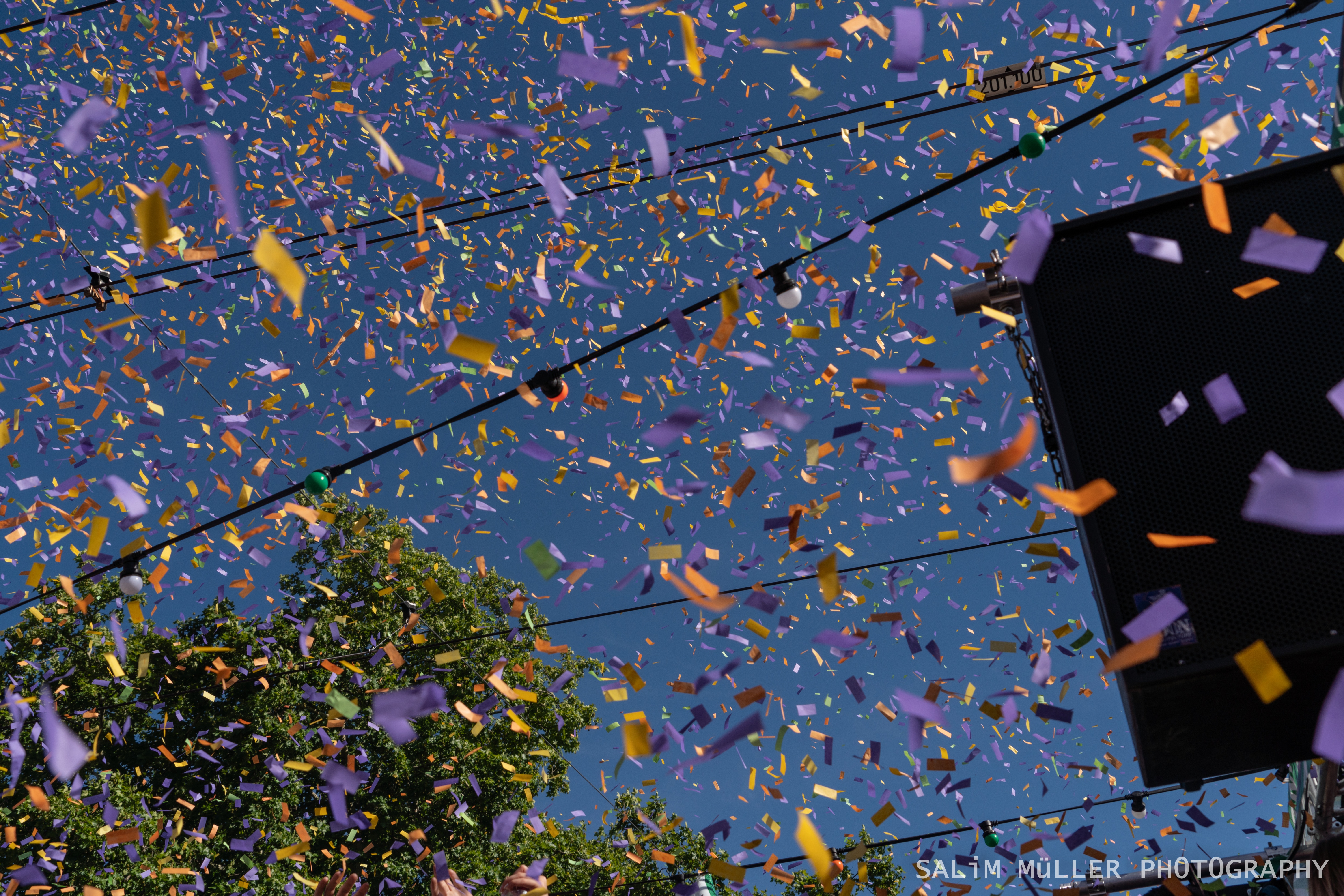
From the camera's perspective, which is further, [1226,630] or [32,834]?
[32,834]

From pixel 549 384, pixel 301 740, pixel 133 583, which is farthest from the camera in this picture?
pixel 301 740

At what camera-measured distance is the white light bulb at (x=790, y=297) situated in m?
3.66

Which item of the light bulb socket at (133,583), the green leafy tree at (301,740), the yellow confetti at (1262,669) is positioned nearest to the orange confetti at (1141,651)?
the yellow confetti at (1262,669)

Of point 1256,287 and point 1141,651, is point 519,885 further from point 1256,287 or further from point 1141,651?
point 1256,287

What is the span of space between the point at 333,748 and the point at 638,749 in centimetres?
1094

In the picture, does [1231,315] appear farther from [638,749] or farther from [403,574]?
[403,574]

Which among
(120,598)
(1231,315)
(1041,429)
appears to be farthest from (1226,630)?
(120,598)

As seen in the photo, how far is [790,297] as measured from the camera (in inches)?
145

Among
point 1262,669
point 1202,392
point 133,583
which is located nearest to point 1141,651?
point 1262,669

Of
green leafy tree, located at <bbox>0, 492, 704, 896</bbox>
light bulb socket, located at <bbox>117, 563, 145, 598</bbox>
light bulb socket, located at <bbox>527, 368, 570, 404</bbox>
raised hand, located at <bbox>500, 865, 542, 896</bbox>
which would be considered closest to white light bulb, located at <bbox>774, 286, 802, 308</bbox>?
light bulb socket, located at <bbox>527, 368, 570, 404</bbox>

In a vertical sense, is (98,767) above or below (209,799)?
above

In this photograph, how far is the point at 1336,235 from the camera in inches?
86.0

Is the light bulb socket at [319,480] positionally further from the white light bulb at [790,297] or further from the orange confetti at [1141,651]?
the orange confetti at [1141,651]

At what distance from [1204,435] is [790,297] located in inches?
76.1
